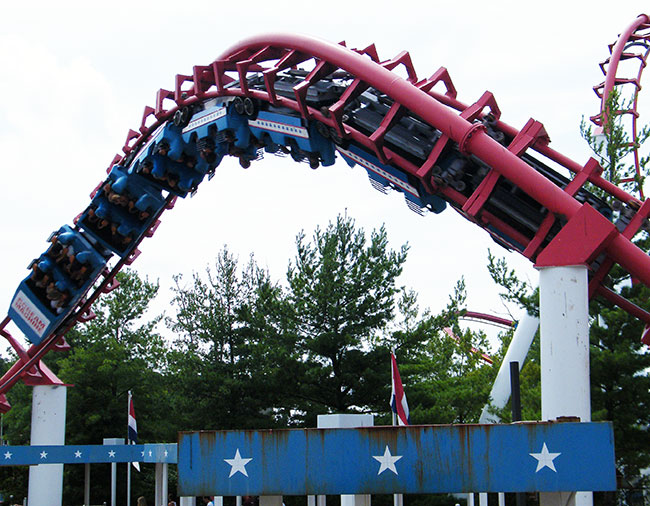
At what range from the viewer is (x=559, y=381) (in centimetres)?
1159

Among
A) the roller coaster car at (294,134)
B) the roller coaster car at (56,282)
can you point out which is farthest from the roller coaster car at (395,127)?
the roller coaster car at (56,282)

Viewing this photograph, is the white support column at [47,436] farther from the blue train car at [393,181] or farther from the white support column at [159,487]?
the blue train car at [393,181]

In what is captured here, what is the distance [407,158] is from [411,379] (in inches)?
613

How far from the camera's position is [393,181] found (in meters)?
15.1

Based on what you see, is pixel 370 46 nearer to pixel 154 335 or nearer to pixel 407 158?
pixel 407 158

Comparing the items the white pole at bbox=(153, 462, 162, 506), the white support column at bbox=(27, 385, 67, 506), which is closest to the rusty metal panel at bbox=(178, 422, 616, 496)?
the white pole at bbox=(153, 462, 162, 506)

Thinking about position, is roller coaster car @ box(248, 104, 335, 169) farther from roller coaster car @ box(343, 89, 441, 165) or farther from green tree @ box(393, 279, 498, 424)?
green tree @ box(393, 279, 498, 424)

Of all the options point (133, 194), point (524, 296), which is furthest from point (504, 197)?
point (133, 194)

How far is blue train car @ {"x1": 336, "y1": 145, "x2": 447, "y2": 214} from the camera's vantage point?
585 inches

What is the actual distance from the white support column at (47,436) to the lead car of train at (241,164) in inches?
83.0

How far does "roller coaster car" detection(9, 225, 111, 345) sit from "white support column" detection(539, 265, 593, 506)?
43.5ft

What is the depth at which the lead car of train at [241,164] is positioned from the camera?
13.7m

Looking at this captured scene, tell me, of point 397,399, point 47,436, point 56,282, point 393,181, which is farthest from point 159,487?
point 47,436

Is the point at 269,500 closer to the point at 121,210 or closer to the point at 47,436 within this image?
the point at 121,210
